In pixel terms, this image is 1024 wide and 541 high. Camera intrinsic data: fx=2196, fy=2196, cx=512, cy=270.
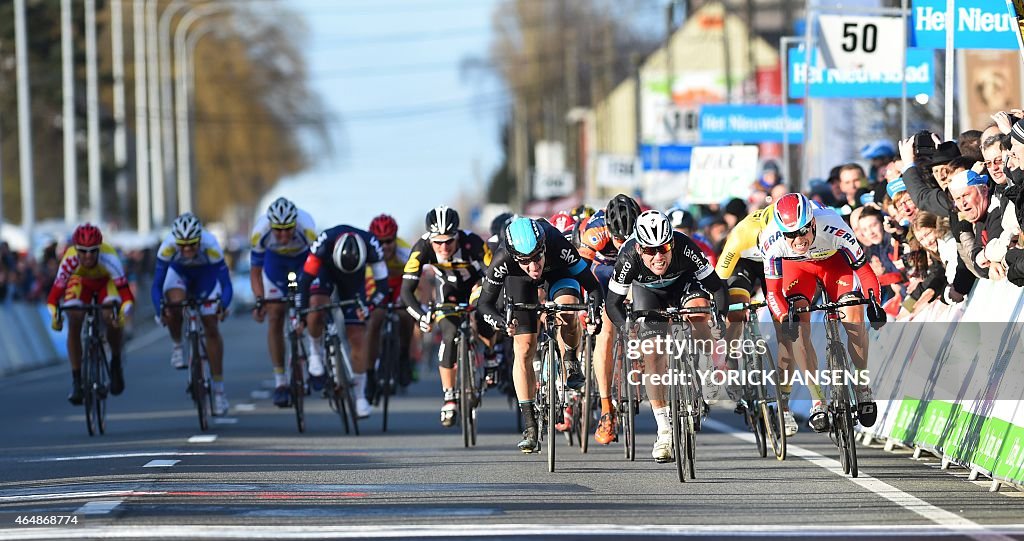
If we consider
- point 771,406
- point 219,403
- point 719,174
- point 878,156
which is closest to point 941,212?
point 771,406

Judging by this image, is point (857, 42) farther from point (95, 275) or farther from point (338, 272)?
point (95, 275)

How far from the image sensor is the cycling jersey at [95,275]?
1873cm

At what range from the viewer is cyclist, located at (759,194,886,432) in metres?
13.2

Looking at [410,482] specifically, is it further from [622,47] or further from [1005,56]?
[622,47]

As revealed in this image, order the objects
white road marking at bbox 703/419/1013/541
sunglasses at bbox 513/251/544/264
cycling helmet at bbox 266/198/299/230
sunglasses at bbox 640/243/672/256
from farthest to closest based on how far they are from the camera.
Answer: cycling helmet at bbox 266/198/299/230 → sunglasses at bbox 513/251/544/264 → sunglasses at bbox 640/243/672/256 → white road marking at bbox 703/419/1013/541

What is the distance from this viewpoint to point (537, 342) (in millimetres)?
14680

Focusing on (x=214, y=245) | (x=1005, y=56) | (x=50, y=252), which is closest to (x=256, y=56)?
(x=50, y=252)

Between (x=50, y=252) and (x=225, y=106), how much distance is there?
169ft

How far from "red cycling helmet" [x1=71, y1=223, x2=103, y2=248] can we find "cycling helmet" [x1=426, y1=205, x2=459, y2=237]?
3629 mm

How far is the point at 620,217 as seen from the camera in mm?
14250

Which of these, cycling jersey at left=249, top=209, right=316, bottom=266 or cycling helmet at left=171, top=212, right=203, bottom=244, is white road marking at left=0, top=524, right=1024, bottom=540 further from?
cycling jersey at left=249, top=209, right=316, bottom=266

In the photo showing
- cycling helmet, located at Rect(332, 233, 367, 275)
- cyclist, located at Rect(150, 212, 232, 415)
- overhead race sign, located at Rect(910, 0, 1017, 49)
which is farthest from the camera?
cyclist, located at Rect(150, 212, 232, 415)

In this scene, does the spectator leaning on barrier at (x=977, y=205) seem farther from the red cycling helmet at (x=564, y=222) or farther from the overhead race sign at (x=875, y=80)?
the overhead race sign at (x=875, y=80)

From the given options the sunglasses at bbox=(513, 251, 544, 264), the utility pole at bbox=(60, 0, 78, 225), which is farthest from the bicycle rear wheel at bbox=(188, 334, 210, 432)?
the utility pole at bbox=(60, 0, 78, 225)
